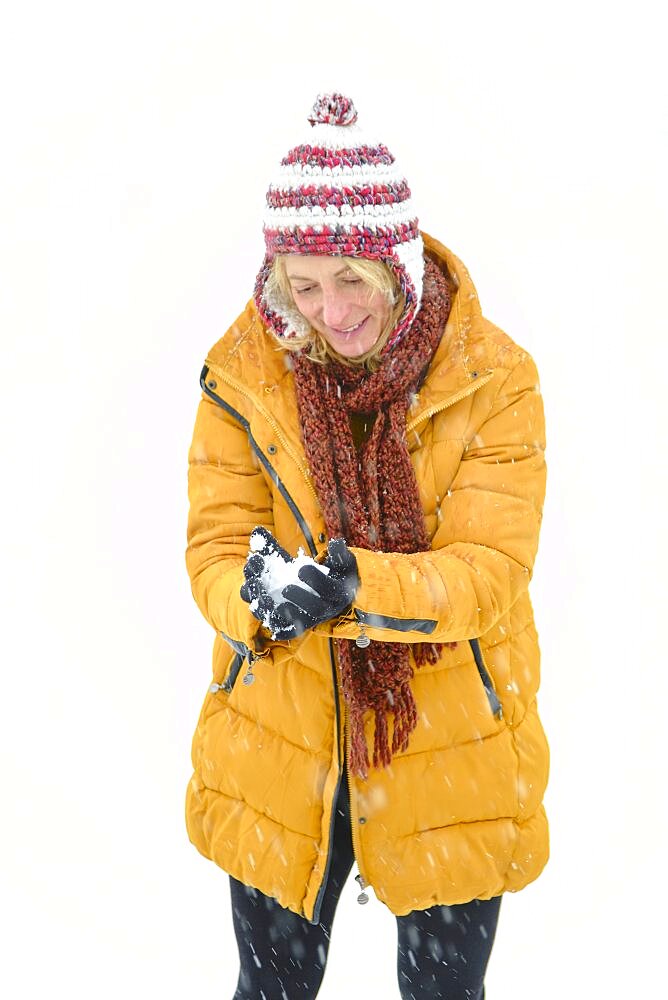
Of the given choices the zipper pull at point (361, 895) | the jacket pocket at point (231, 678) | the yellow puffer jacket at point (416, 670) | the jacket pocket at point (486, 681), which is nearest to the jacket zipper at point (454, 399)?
the yellow puffer jacket at point (416, 670)

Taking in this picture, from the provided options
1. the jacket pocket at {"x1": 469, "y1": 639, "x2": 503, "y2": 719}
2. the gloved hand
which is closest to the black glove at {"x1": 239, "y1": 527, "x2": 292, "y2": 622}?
the gloved hand

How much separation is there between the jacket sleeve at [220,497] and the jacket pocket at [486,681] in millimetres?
369

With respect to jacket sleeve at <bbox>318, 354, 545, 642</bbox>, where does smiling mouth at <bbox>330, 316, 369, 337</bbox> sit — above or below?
above

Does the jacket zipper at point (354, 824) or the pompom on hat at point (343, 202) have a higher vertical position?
the pompom on hat at point (343, 202)

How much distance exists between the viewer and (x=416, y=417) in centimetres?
161

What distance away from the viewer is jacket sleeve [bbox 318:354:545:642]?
Result: 1490 millimetres

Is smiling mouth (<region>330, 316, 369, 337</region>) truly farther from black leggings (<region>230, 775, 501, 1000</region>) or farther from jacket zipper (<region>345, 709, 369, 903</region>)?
black leggings (<region>230, 775, 501, 1000</region>)

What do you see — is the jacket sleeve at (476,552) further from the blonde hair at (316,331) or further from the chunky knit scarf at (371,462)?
the blonde hair at (316,331)

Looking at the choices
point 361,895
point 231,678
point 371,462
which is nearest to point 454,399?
point 371,462

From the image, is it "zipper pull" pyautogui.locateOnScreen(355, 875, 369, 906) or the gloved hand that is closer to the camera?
the gloved hand

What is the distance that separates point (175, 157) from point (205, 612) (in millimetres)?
860

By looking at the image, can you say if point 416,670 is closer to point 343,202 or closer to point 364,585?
point 364,585

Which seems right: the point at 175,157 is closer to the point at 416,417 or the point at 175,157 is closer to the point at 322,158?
the point at 322,158

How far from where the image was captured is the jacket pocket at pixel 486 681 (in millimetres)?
1741
